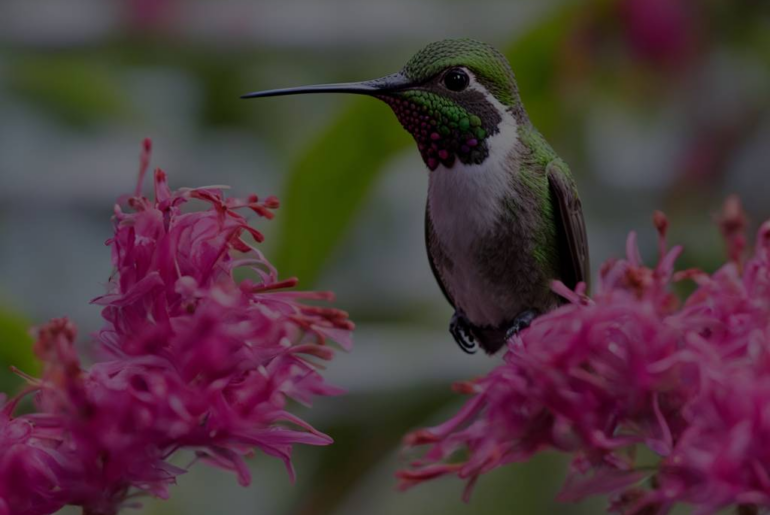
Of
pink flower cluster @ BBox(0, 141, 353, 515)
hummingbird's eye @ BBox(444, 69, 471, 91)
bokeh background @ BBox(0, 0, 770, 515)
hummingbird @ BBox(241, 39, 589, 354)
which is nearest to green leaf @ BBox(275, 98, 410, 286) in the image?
bokeh background @ BBox(0, 0, 770, 515)

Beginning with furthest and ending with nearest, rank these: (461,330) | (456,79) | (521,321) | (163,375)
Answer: (461,330), (521,321), (456,79), (163,375)

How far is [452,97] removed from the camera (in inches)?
70.4

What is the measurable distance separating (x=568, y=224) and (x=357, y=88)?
1.66ft

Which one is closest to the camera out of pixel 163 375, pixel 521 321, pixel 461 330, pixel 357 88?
pixel 163 375

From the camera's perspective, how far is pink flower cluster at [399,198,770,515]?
1252 mm

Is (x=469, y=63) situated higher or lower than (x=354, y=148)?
higher

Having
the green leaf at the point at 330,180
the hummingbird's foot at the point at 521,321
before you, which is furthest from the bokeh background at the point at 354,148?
the hummingbird's foot at the point at 521,321

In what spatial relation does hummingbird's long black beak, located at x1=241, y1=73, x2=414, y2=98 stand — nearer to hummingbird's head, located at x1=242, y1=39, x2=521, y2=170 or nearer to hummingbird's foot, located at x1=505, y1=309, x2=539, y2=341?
hummingbird's head, located at x1=242, y1=39, x2=521, y2=170

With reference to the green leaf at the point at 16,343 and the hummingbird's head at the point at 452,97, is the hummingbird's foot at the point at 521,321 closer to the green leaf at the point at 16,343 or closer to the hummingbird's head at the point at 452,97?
the hummingbird's head at the point at 452,97

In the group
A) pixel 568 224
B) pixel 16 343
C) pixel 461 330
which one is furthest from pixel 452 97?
pixel 16 343

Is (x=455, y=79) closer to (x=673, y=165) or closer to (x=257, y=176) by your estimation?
(x=257, y=176)

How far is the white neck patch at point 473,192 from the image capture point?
1826 millimetres

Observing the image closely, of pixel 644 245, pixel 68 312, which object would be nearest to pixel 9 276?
pixel 68 312

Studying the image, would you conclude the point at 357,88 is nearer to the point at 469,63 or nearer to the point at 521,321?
the point at 469,63
